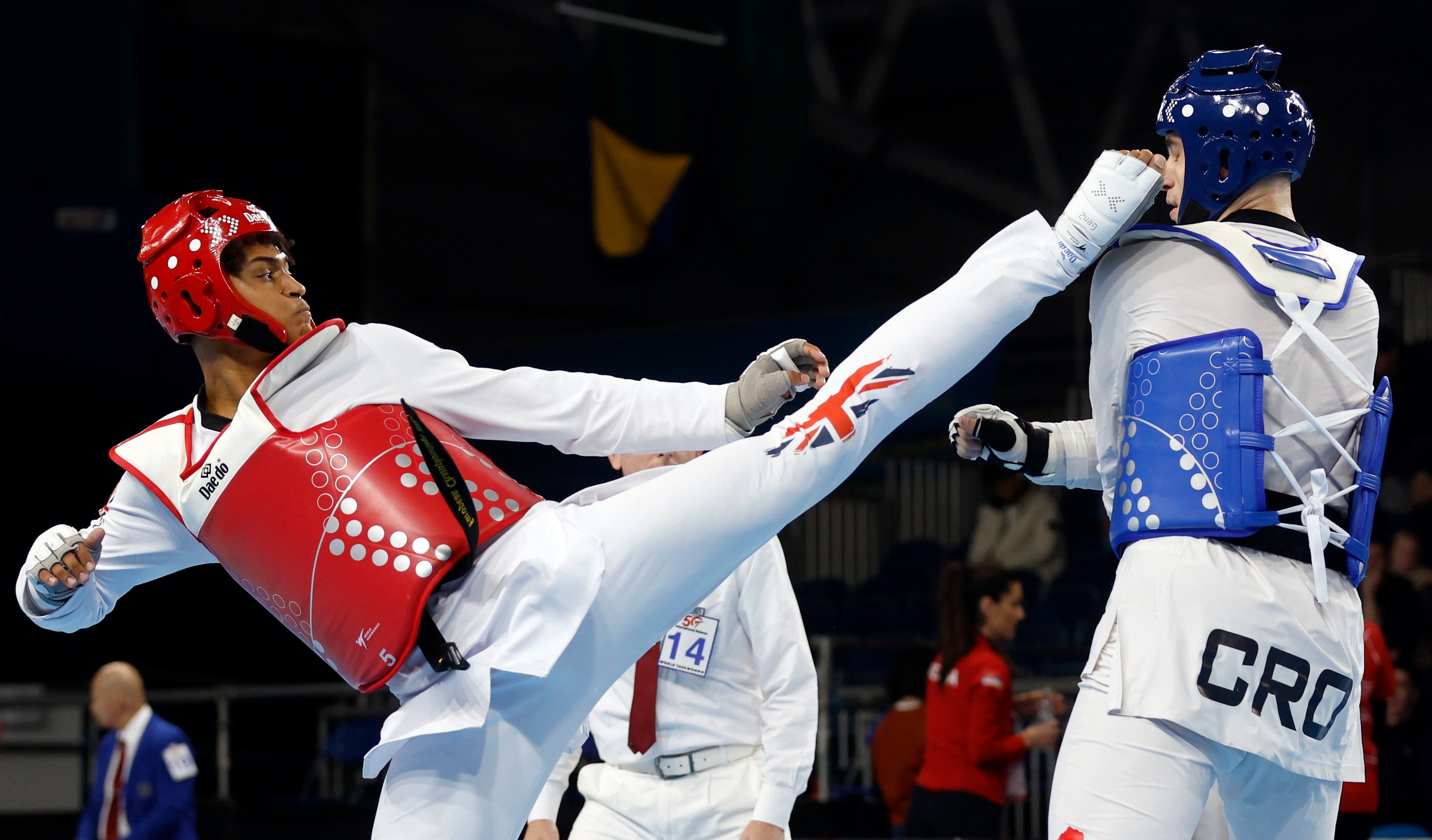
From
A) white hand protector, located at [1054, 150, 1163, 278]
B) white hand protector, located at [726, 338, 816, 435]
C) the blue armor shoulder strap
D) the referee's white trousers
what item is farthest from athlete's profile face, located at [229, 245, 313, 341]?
the blue armor shoulder strap

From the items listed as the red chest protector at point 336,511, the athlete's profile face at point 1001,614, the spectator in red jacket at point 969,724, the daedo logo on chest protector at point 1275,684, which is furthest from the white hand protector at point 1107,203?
the athlete's profile face at point 1001,614

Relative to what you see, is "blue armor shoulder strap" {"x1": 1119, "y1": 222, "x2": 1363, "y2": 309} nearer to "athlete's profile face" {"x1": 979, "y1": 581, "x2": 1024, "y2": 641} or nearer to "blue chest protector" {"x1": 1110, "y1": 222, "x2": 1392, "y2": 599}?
"blue chest protector" {"x1": 1110, "y1": 222, "x2": 1392, "y2": 599}

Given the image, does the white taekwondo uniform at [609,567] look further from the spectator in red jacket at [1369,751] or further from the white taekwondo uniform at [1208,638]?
the spectator in red jacket at [1369,751]

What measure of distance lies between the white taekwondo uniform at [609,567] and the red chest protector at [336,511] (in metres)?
0.08

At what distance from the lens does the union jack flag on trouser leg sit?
3.05 meters

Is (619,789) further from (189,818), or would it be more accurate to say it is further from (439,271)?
(439,271)

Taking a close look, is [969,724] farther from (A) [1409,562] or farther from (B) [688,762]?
(A) [1409,562]

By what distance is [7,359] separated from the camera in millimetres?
11820

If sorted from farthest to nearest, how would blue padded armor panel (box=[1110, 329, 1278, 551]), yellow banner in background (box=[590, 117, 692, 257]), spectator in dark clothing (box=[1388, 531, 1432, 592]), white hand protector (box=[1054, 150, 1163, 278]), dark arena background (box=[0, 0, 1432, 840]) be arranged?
yellow banner in background (box=[590, 117, 692, 257])
dark arena background (box=[0, 0, 1432, 840])
spectator in dark clothing (box=[1388, 531, 1432, 592])
white hand protector (box=[1054, 150, 1163, 278])
blue padded armor panel (box=[1110, 329, 1278, 551])

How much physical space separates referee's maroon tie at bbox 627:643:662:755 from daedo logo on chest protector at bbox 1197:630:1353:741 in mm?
1967

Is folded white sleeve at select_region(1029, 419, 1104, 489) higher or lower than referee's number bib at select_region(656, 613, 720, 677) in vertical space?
higher

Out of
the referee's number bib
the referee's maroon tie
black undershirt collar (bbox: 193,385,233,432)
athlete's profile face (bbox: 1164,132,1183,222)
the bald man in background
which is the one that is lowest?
the bald man in background

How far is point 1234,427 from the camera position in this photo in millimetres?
2883

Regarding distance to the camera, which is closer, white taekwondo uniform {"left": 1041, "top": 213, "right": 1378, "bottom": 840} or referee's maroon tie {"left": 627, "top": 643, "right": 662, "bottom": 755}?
white taekwondo uniform {"left": 1041, "top": 213, "right": 1378, "bottom": 840}
